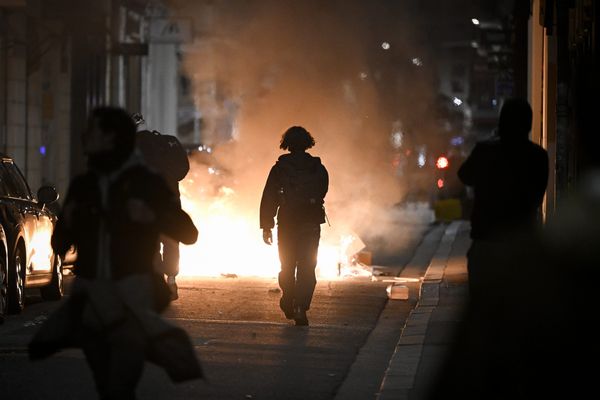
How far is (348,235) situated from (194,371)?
1343 cm

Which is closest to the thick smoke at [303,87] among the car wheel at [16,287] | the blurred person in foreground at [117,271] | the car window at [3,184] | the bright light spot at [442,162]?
the car window at [3,184]

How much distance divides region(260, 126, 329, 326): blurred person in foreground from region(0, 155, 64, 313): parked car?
2179mm

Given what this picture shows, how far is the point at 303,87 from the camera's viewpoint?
2825 cm

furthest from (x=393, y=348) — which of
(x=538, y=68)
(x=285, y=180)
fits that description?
(x=538, y=68)

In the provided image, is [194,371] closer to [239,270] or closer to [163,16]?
[239,270]

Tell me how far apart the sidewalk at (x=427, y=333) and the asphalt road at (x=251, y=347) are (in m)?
0.14

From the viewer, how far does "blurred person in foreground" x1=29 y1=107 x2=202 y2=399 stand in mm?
6223

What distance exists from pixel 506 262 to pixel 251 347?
12.1 ft

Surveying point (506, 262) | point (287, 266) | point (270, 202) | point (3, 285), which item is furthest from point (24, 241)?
point (506, 262)

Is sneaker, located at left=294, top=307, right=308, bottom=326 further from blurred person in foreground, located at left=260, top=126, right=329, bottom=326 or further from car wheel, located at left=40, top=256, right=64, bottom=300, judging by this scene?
car wheel, located at left=40, top=256, right=64, bottom=300

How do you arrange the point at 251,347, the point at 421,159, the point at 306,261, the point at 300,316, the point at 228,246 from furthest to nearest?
the point at 421,159, the point at 228,246, the point at 306,261, the point at 300,316, the point at 251,347

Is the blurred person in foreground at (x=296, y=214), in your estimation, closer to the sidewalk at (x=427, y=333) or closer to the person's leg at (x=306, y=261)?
the person's leg at (x=306, y=261)

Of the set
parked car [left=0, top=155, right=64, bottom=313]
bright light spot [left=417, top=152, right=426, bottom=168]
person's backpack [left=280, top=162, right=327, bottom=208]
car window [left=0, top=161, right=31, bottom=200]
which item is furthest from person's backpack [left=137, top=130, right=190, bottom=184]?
bright light spot [left=417, top=152, right=426, bottom=168]

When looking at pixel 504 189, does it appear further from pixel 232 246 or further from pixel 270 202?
pixel 232 246
